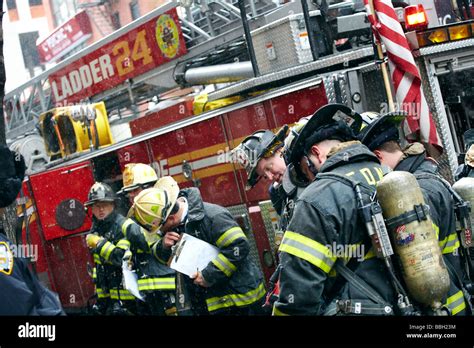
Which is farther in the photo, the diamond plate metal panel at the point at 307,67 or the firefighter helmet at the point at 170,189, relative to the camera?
the diamond plate metal panel at the point at 307,67

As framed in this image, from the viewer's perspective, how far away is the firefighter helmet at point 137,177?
6125 millimetres

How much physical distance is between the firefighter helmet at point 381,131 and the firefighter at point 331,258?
1.75ft

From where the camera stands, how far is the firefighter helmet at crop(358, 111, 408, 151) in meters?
3.45

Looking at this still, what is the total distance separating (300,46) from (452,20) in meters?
1.01

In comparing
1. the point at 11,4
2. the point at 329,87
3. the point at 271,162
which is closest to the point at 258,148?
the point at 271,162

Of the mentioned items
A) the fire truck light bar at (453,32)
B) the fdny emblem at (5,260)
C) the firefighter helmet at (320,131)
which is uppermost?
the fire truck light bar at (453,32)

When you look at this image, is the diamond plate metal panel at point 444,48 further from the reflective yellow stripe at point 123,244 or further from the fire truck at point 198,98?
the reflective yellow stripe at point 123,244

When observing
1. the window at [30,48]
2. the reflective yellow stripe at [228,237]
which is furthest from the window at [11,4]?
the reflective yellow stripe at [228,237]

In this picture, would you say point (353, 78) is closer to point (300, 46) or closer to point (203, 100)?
point (300, 46)

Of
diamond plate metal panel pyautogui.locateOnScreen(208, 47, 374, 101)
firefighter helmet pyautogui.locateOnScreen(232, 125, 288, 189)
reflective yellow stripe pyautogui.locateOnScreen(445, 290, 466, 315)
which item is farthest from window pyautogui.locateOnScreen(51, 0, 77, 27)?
reflective yellow stripe pyautogui.locateOnScreen(445, 290, 466, 315)

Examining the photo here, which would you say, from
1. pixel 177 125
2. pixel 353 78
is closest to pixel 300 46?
pixel 353 78

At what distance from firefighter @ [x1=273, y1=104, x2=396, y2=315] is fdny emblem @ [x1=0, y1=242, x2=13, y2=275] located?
918 millimetres

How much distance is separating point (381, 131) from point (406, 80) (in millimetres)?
1288

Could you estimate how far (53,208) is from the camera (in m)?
7.43
